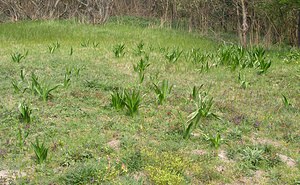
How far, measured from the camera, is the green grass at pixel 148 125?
3.67 metres

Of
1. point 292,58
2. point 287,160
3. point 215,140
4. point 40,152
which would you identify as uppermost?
point 40,152

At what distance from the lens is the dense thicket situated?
44.9 ft

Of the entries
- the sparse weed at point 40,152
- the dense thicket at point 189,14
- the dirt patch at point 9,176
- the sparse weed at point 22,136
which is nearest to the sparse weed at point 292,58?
the dense thicket at point 189,14

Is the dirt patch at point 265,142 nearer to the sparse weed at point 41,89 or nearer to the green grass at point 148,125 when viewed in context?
the green grass at point 148,125

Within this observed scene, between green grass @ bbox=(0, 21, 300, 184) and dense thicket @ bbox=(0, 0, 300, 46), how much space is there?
20.5 feet

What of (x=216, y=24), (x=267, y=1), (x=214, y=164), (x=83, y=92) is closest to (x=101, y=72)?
(x=83, y=92)

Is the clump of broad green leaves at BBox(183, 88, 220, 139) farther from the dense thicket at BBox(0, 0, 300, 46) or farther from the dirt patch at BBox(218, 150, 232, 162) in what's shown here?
the dense thicket at BBox(0, 0, 300, 46)

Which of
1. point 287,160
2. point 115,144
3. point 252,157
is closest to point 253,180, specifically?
point 252,157

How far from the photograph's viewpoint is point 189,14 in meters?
17.3

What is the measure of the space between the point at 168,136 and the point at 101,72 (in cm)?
284

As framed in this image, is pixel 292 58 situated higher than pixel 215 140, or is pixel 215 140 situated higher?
pixel 215 140

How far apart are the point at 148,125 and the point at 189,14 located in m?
13.3

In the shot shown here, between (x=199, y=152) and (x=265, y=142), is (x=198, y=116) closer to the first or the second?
(x=199, y=152)

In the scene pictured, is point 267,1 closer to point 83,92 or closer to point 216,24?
point 216,24
